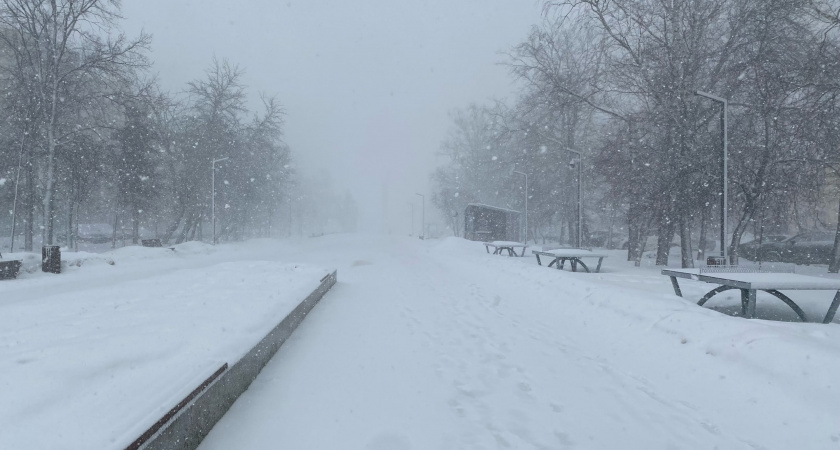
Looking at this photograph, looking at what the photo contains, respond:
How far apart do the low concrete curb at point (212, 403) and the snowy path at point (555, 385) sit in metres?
0.10

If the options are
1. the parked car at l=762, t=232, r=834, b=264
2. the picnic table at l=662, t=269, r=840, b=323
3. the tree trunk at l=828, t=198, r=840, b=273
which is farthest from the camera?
the parked car at l=762, t=232, r=834, b=264

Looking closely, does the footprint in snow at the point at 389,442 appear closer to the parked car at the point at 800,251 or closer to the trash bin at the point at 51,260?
the trash bin at the point at 51,260

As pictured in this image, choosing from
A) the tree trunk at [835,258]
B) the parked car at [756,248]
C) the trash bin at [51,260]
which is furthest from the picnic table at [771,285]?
the parked car at [756,248]

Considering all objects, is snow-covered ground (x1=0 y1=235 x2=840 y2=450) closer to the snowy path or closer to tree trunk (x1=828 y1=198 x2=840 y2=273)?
the snowy path

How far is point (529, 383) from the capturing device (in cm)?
401

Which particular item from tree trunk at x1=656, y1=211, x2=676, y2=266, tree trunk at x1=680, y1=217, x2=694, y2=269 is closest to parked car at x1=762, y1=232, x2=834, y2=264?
tree trunk at x1=656, y1=211, x2=676, y2=266

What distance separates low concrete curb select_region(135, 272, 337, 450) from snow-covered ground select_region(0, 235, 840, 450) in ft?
0.34

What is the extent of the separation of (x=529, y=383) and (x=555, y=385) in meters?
0.23

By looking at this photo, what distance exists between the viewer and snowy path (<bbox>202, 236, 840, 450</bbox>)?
297 centimetres

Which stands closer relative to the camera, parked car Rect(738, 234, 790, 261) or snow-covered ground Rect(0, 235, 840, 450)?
snow-covered ground Rect(0, 235, 840, 450)

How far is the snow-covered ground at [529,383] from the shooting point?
2916mm

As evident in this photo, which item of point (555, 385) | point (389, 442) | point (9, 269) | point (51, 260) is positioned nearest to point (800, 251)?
point (555, 385)

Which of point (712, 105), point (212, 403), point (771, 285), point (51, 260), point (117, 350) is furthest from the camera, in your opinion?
point (712, 105)

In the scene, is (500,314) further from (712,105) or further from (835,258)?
(835,258)
